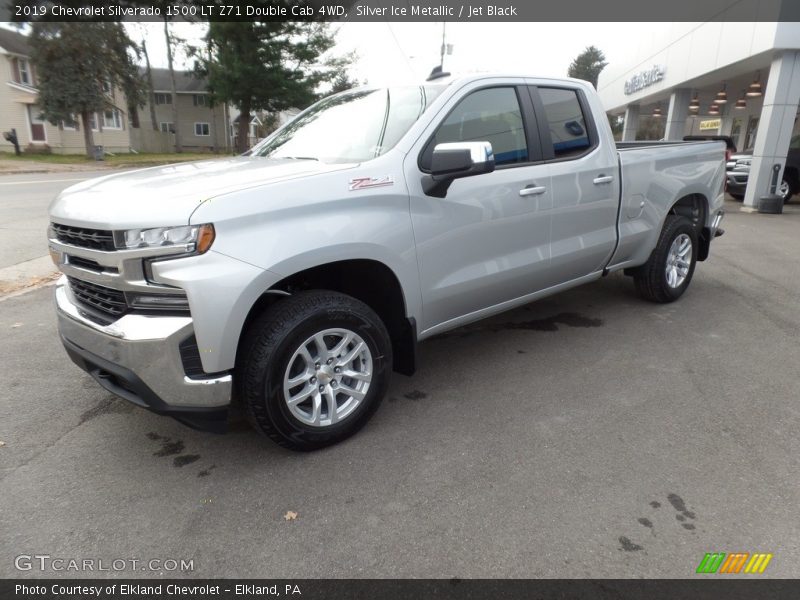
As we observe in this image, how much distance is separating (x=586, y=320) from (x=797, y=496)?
2600mm

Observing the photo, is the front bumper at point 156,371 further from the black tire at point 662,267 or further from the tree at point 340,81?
the tree at point 340,81

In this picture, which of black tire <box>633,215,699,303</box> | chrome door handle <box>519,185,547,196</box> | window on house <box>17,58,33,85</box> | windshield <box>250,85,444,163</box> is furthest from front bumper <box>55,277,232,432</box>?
window on house <box>17,58,33,85</box>

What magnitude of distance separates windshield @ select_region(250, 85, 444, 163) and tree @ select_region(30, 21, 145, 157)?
1268 inches

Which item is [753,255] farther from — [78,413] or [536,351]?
[78,413]

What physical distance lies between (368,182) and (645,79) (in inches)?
843

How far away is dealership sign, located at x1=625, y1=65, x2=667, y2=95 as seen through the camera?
62.4 ft

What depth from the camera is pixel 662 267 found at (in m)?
5.23

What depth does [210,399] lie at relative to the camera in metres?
2.57

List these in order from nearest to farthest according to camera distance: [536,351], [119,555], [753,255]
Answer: [119,555], [536,351], [753,255]

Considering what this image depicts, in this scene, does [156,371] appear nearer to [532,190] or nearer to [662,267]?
[532,190]

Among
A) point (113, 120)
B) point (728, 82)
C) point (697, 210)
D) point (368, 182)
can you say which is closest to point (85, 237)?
point (368, 182)

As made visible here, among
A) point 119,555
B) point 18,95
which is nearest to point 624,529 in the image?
point 119,555
